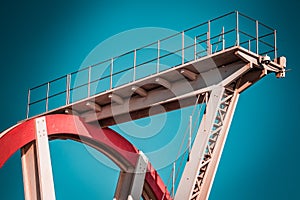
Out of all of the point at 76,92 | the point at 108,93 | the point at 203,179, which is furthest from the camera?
the point at 76,92

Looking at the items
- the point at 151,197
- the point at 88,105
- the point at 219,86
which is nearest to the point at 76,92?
the point at 88,105

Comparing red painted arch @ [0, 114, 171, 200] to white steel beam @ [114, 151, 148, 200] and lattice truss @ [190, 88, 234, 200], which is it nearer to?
white steel beam @ [114, 151, 148, 200]

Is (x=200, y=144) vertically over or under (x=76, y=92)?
under

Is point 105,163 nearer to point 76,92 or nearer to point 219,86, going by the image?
point 76,92

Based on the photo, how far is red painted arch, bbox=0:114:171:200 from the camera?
3216cm

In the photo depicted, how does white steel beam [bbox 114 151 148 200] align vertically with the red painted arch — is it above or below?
below

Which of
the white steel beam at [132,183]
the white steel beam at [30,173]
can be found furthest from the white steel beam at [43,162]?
the white steel beam at [132,183]

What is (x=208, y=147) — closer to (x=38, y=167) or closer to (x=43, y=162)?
(x=43, y=162)

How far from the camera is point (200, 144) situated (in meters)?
26.7

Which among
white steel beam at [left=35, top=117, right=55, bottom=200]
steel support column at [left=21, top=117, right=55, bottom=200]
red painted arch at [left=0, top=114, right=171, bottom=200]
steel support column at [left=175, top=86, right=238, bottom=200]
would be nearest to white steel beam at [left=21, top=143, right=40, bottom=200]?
steel support column at [left=21, top=117, right=55, bottom=200]

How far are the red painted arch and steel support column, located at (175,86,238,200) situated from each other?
8.09 metres

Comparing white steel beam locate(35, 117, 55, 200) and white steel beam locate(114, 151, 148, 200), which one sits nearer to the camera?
white steel beam locate(35, 117, 55, 200)

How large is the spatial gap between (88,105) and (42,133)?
238 cm

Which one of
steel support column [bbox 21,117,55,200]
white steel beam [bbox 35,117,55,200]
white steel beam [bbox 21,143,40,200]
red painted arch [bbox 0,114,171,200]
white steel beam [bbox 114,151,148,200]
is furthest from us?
white steel beam [bbox 114,151,148,200]
